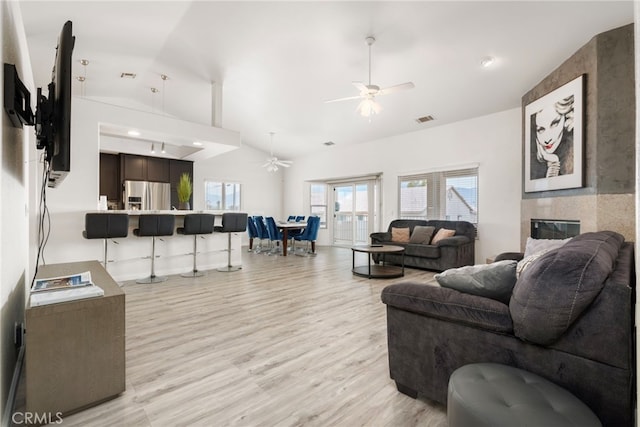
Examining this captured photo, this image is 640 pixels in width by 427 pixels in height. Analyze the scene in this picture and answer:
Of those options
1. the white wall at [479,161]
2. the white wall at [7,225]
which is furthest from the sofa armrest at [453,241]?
the white wall at [7,225]

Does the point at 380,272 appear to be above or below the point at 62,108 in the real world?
below

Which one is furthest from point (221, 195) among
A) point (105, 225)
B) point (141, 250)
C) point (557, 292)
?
point (557, 292)

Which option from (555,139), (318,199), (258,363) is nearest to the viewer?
(258,363)

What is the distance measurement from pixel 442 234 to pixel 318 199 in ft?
15.7

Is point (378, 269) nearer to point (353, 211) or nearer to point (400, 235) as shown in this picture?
point (400, 235)

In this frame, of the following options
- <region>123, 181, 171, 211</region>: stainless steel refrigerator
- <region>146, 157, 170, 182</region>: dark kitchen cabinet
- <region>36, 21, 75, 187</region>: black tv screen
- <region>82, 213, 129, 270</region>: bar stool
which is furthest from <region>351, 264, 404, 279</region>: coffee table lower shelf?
<region>146, 157, 170, 182</region>: dark kitchen cabinet

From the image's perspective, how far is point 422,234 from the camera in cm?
600

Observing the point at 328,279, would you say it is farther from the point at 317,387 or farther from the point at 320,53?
the point at 320,53

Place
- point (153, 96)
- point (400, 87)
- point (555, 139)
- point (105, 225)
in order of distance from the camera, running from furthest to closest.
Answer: point (153, 96) < point (555, 139) < point (105, 225) < point (400, 87)

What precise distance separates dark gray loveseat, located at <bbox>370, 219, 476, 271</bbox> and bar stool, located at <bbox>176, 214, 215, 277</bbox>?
3.31m

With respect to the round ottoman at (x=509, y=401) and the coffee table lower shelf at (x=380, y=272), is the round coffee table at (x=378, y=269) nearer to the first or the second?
the coffee table lower shelf at (x=380, y=272)

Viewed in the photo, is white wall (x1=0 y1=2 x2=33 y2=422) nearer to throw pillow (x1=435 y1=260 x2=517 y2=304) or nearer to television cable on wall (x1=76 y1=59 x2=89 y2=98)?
throw pillow (x1=435 y1=260 x2=517 y2=304)

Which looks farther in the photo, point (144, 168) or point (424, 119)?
point (144, 168)

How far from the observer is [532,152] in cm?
471
